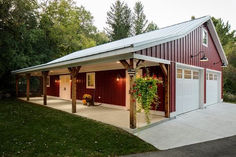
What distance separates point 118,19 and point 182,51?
65.1 ft

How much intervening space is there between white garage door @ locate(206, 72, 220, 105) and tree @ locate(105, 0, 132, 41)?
16.6 meters

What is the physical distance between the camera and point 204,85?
770 centimetres

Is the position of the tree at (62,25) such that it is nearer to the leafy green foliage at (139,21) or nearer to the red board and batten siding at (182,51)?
the leafy green foliage at (139,21)

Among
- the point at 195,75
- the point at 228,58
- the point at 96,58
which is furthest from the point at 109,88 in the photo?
the point at 228,58

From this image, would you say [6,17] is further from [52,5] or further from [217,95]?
[217,95]

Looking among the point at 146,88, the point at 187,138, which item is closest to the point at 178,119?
the point at 187,138

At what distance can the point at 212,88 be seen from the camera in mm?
8922

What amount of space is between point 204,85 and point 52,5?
63.3 feet

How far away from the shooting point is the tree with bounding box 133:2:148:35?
24.7 metres

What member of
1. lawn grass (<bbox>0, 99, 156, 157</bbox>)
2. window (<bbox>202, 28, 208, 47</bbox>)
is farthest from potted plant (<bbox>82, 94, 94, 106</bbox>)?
window (<bbox>202, 28, 208, 47</bbox>)

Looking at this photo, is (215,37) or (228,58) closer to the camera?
(215,37)

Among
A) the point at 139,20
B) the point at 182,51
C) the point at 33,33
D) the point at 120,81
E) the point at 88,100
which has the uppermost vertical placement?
the point at 139,20

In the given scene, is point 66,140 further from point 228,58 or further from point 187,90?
point 228,58

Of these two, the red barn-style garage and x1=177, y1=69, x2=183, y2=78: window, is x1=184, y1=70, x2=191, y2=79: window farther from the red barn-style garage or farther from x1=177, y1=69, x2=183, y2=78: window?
x1=177, y1=69, x2=183, y2=78: window
